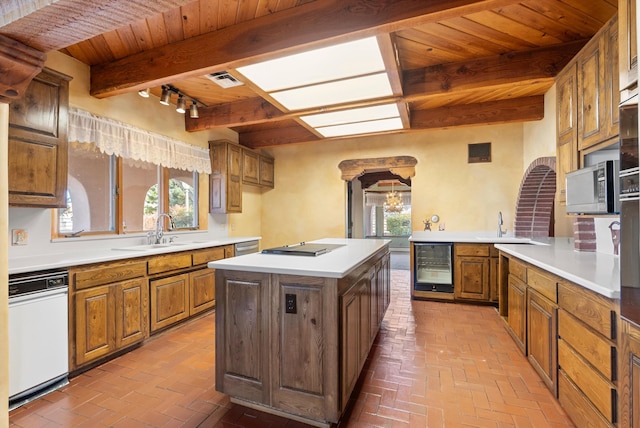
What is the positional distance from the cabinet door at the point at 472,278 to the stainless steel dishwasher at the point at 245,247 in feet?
9.65

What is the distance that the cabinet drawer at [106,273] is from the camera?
2.28m

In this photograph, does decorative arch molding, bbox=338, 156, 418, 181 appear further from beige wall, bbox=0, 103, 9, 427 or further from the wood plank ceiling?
beige wall, bbox=0, 103, 9, 427

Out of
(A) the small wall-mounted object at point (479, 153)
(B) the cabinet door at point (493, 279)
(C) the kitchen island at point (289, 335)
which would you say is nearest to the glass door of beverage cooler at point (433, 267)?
(B) the cabinet door at point (493, 279)

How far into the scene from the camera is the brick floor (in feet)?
5.89

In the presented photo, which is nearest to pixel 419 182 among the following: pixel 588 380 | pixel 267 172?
pixel 267 172

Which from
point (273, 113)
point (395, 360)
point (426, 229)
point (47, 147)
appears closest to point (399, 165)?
point (426, 229)

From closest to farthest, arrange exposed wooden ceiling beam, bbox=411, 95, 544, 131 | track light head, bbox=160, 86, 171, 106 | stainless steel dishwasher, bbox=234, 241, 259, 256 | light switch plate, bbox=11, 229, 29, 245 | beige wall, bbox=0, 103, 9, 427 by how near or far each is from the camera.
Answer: beige wall, bbox=0, 103, 9, 427 < light switch plate, bbox=11, 229, 29, 245 < track light head, bbox=160, 86, 171, 106 < exposed wooden ceiling beam, bbox=411, 95, 544, 131 < stainless steel dishwasher, bbox=234, 241, 259, 256

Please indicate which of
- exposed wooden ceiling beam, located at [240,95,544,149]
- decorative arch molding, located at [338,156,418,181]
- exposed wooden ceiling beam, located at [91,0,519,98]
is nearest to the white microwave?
exposed wooden ceiling beam, located at [91,0,519,98]

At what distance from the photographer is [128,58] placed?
2801 millimetres

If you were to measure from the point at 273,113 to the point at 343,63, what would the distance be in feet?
5.16

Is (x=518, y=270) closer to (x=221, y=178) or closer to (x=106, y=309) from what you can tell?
(x=106, y=309)

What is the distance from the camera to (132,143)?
3320 millimetres

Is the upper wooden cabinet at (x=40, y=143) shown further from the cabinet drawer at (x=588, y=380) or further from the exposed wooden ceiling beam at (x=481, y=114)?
the exposed wooden ceiling beam at (x=481, y=114)

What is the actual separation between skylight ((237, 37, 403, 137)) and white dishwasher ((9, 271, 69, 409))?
213cm
